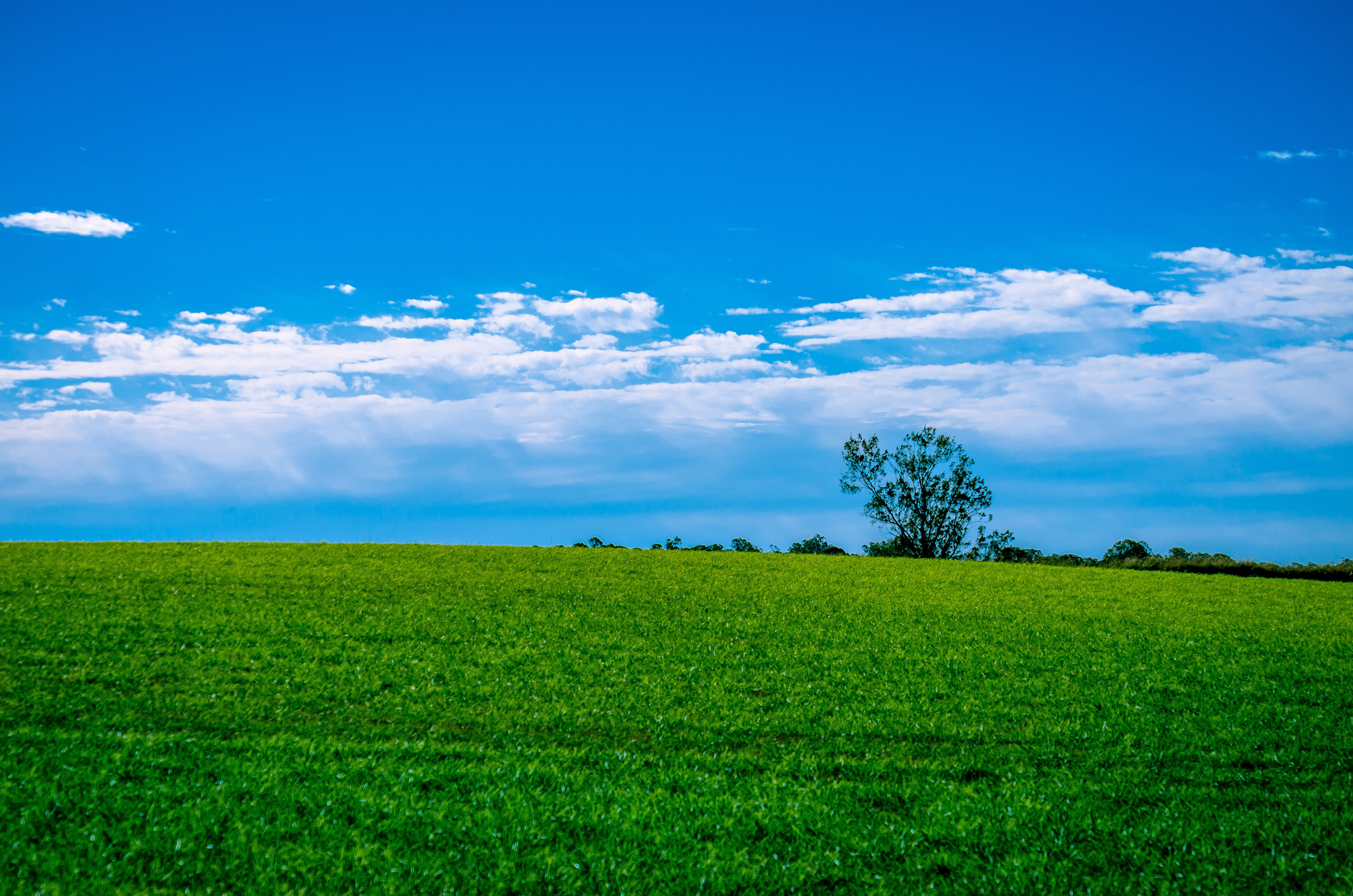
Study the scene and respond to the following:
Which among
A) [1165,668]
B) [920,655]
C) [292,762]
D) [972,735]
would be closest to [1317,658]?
[1165,668]

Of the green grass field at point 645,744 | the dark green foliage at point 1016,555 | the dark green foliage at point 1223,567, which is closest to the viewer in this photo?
the green grass field at point 645,744

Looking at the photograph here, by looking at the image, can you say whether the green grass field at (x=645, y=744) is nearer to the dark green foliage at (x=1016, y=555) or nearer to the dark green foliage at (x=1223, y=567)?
the dark green foliage at (x=1223, y=567)

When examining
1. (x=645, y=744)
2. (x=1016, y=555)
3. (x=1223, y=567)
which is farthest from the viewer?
(x=1016, y=555)

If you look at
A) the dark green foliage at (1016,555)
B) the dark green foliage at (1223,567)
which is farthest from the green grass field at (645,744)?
the dark green foliage at (1016,555)

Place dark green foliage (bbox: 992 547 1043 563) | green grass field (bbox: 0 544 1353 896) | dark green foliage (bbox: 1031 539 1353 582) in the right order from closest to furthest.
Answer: green grass field (bbox: 0 544 1353 896) → dark green foliage (bbox: 1031 539 1353 582) → dark green foliage (bbox: 992 547 1043 563)

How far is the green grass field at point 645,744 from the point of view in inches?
407

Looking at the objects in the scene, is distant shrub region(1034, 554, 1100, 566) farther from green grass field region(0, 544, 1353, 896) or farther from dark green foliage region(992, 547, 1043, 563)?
green grass field region(0, 544, 1353, 896)

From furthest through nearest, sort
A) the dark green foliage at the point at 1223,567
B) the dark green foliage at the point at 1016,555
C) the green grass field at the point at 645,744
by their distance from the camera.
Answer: the dark green foliage at the point at 1016,555, the dark green foliage at the point at 1223,567, the green grass field at the point at 645,744

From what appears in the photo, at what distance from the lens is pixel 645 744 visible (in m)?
14.4

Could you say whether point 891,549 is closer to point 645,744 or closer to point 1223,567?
point 1223,567

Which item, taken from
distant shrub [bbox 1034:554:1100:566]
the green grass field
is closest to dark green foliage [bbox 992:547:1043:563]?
distant shrub [bbox 1034:554:1100:566]

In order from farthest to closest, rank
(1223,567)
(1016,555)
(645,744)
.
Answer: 1. (1016,555)
2. (1223,567)
3. (645,744)

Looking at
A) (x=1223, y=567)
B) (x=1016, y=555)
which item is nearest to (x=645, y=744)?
(x=1223, y=567)

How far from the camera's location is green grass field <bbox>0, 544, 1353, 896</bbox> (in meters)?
10.3
